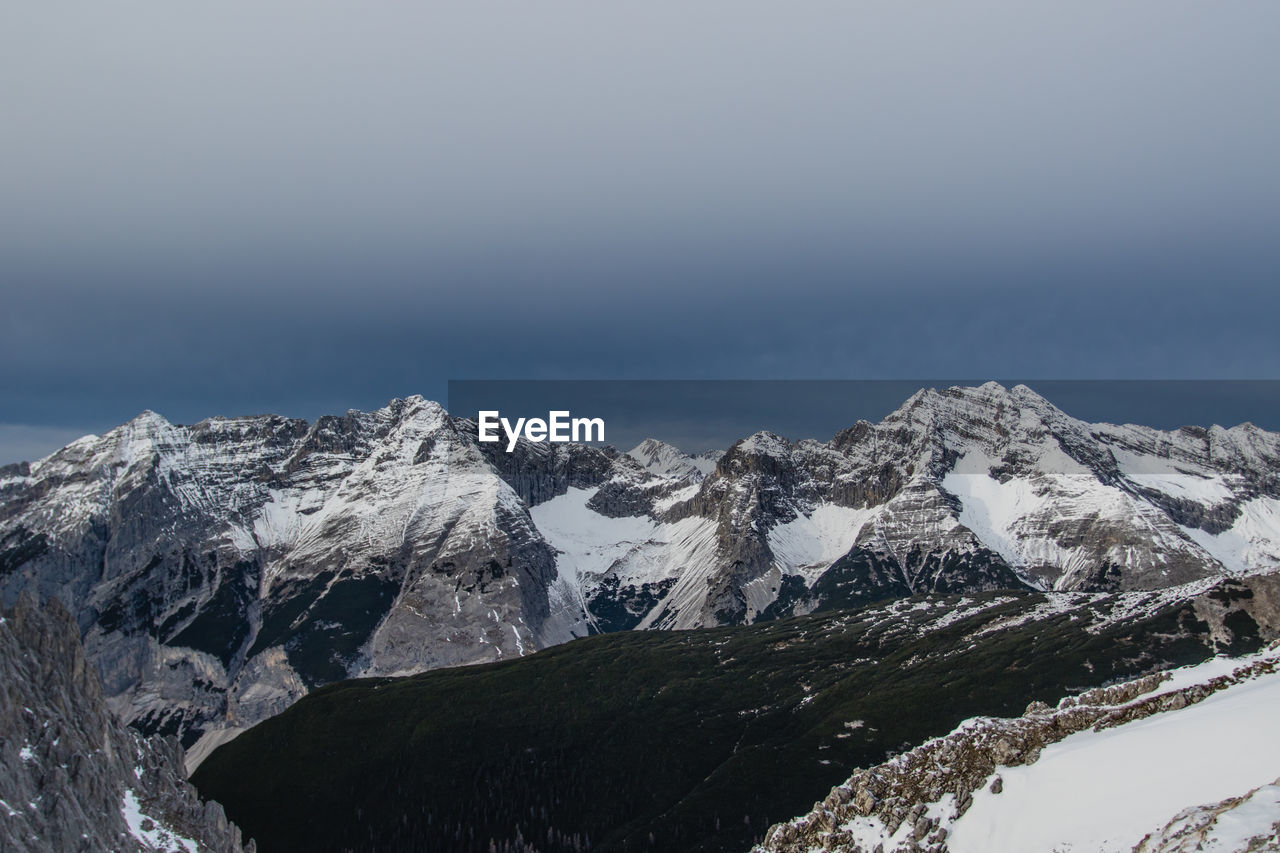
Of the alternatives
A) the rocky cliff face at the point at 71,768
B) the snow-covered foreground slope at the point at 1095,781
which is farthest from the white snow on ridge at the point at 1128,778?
the rocky cliff face at the point at 71,768

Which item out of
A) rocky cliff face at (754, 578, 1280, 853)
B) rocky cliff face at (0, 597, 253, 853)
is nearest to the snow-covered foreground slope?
rocky cliff face at (754, 578, 1280, 853)

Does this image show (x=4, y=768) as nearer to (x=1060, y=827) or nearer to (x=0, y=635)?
(x=0, y=635)

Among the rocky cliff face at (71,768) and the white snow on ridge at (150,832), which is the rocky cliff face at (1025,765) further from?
the white snow on ridge at (150,832)

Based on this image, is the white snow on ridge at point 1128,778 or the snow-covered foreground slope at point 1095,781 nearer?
the snow-covered foreground slope at point 1095,781

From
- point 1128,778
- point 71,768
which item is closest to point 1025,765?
point 1128,778

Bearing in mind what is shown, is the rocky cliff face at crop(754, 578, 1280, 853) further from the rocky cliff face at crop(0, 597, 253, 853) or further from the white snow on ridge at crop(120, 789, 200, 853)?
the white snow on ridge at crop(120, 789, 200, 853)

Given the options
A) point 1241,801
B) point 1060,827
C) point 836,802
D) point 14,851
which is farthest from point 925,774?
point 14,851
